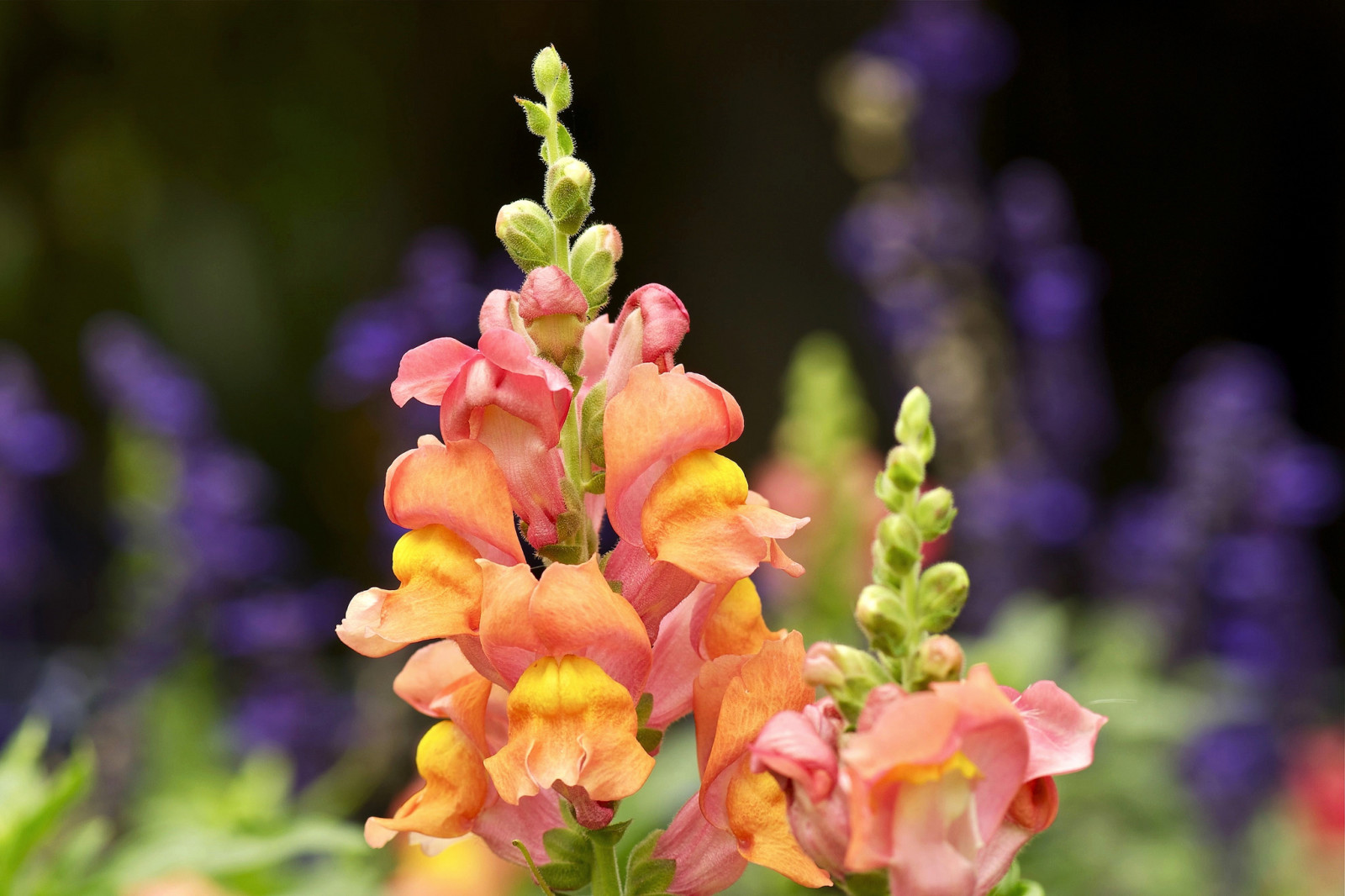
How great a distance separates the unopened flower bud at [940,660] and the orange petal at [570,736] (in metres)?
0.14

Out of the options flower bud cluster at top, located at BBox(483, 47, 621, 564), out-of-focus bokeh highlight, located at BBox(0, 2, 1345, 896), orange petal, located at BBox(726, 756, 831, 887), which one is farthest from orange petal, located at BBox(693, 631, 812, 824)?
out-of-focus bokeh highlight, located at BBox(0, 2, 1345, 896)

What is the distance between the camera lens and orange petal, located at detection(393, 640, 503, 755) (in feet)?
2.12

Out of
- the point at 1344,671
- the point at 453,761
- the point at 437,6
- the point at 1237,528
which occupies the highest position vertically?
the point at 437,6

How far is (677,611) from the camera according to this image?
27.6 inches

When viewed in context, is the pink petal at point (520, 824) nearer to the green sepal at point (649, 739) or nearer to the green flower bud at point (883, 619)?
the green sepal at point (649, 739)

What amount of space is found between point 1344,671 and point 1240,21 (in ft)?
5.76

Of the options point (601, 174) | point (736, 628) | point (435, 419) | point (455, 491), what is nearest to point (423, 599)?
point (455, 491)

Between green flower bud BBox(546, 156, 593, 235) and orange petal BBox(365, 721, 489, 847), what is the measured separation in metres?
0.27

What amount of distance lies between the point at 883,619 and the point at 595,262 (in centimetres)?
25

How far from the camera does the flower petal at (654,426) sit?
1.99 feet

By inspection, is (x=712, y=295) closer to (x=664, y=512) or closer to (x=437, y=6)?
(x=437, y=6)

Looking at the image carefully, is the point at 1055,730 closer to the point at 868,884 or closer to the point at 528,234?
the point at 868,884

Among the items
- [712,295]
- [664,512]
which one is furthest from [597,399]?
[712,295]

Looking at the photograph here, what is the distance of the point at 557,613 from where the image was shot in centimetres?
58
